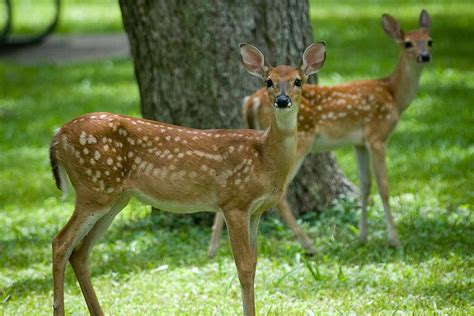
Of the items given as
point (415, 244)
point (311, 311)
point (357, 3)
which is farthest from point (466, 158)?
point (357, 3)

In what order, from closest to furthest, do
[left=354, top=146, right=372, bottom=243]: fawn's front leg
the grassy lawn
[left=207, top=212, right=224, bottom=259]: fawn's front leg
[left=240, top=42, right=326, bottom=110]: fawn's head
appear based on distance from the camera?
[left=240, top=42, right=326, bottom=110]: fawn's head → the grassy lawn → [left=207, top=212, right=224, bottom=259]: fawn's front leg → [left=354, top=146, right=372, bottom=243]: fawn's front leg

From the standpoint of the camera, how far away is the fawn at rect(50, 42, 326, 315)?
598 cm

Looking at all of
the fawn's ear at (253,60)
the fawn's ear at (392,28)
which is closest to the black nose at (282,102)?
the fawn's ear at (253,60)

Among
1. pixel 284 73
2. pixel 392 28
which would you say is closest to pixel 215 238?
pixel 284 73

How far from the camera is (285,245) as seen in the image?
8.05m

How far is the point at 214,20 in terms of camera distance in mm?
8281

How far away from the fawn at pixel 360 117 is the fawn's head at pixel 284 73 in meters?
1.25

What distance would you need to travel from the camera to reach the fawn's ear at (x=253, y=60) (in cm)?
650

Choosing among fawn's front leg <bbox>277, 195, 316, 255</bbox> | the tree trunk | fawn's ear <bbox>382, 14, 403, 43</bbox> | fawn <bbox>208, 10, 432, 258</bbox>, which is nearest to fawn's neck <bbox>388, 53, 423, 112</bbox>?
fawn <bbox>208, 10, 432, 258</bbox>

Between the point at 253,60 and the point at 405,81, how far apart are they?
2.26 metres

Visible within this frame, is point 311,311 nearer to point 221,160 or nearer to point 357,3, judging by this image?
point 221,160

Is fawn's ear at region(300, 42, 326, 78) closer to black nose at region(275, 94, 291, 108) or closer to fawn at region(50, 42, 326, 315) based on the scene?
fawn at region(50, 42, 326, 315)

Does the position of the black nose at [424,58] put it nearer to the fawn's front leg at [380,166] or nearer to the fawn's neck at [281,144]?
the fawn's front leg at [380,166]

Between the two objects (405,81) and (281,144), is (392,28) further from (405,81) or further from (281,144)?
(281,144)
